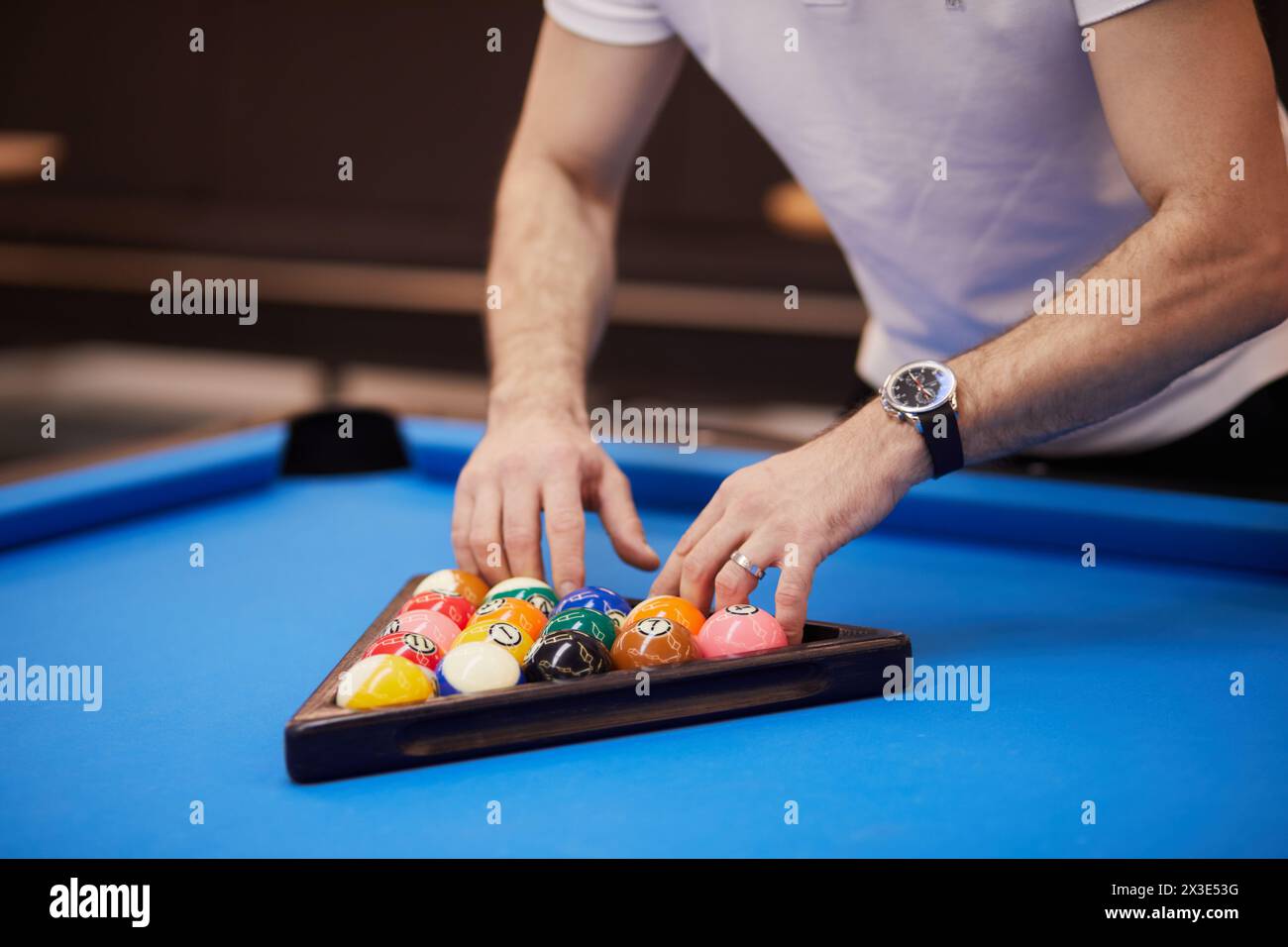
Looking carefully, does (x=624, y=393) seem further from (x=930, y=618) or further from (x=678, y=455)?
(x=930, y=618)

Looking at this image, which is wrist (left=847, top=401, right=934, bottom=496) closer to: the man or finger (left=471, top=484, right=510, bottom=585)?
the man

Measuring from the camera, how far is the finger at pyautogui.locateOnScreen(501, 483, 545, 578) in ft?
5.31

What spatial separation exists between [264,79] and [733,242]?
116 inches

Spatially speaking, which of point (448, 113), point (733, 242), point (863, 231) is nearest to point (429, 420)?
point (863, 231)

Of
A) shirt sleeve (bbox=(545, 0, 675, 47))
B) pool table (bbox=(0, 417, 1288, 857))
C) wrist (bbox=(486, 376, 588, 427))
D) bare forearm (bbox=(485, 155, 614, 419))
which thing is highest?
shirt sleeve (bbox=(545, 0, 675, 47))

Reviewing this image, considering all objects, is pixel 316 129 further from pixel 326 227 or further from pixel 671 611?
pixel 671 611

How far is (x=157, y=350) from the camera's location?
7.25 meters

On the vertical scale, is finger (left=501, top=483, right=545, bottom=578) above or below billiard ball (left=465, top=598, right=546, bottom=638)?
above

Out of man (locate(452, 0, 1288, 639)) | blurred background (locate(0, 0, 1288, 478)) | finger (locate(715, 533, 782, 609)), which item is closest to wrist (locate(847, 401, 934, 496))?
man (locate(452, 0, 1288, 639))

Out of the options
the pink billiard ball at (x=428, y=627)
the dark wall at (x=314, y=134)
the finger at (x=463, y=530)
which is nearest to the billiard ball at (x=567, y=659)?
the pink billiard ball at (x=428, y=627)

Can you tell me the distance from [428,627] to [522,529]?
0.26 meters

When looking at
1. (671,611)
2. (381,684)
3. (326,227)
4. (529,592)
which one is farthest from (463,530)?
(326,227)

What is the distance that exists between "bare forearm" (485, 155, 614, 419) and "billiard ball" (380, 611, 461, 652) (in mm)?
459

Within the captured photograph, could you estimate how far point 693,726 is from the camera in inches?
49.1
